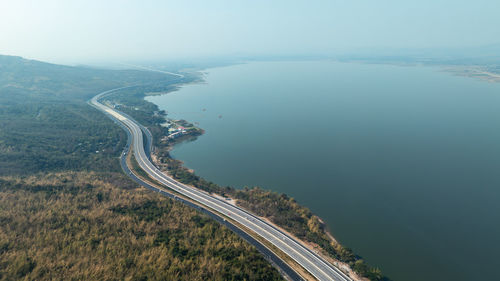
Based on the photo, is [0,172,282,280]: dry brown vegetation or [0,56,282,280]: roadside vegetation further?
[0,56,282,280]: roadside vegetation

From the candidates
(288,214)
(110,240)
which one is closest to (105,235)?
(110,240)

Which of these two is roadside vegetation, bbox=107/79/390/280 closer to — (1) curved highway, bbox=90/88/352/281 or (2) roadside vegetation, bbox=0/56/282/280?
(1) curved highway, bbox=90/88/352/281

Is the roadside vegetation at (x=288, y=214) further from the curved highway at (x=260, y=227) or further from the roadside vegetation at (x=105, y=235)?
the roadside vegetation at (x=105, y=235)

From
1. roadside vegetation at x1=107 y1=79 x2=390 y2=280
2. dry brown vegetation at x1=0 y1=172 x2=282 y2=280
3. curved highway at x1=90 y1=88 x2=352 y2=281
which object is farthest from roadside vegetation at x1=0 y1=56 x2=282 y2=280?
roadside vegetation at x1=107 y1=79 x2=390 y2=280

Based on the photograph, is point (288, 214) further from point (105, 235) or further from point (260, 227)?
point (105, 235)

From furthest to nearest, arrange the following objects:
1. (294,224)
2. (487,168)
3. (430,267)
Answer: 1. (487,168)
2. (294,224)
3. (430,267)

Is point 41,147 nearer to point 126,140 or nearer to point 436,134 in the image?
point 126,140

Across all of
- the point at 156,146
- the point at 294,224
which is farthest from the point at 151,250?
the point at 156,146

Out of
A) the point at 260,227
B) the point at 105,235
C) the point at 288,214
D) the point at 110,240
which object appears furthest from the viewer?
the point at 288,214
